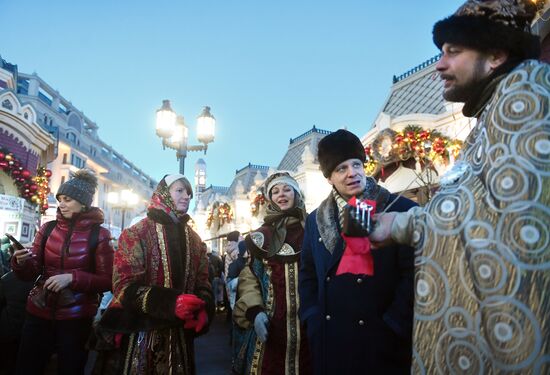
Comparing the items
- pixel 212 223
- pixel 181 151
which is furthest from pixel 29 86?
pixel 181 151

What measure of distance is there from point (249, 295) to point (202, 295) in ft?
1.27

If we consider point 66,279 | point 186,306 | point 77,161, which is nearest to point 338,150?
point 186,306

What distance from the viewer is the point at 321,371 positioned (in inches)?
70.6

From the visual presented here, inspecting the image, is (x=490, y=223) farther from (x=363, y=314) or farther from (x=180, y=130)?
(x=180, y=130)

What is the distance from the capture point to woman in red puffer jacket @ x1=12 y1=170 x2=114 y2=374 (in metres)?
2.78

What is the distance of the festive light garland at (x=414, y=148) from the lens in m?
7.36

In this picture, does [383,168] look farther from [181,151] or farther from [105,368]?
[105,368]

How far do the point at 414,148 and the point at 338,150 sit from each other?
21.8 feet

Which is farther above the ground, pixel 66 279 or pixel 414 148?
pixel 414 148

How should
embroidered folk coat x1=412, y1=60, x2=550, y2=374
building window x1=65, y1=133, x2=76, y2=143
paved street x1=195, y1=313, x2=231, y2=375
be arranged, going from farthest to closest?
building window x1=65, y1=133, x2=76, y2=143 → paved street x1=195, y1=313, x2=231, y2=375 → embroidered folk coat x1=412, y1=60, x2=550, y2=374

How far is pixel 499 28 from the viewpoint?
117 centimetres

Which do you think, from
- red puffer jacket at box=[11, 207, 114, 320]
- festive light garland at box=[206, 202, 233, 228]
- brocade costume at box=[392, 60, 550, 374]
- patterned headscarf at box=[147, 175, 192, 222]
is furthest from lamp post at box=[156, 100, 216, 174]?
festive light garland at box=[206, 202, 233, 228]

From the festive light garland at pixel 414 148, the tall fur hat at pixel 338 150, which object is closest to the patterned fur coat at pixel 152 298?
the tall fur hat at pixel 338 150

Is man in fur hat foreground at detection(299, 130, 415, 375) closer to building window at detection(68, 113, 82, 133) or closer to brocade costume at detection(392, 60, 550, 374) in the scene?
brocade costume at detection(392, 60, 550, 374)
